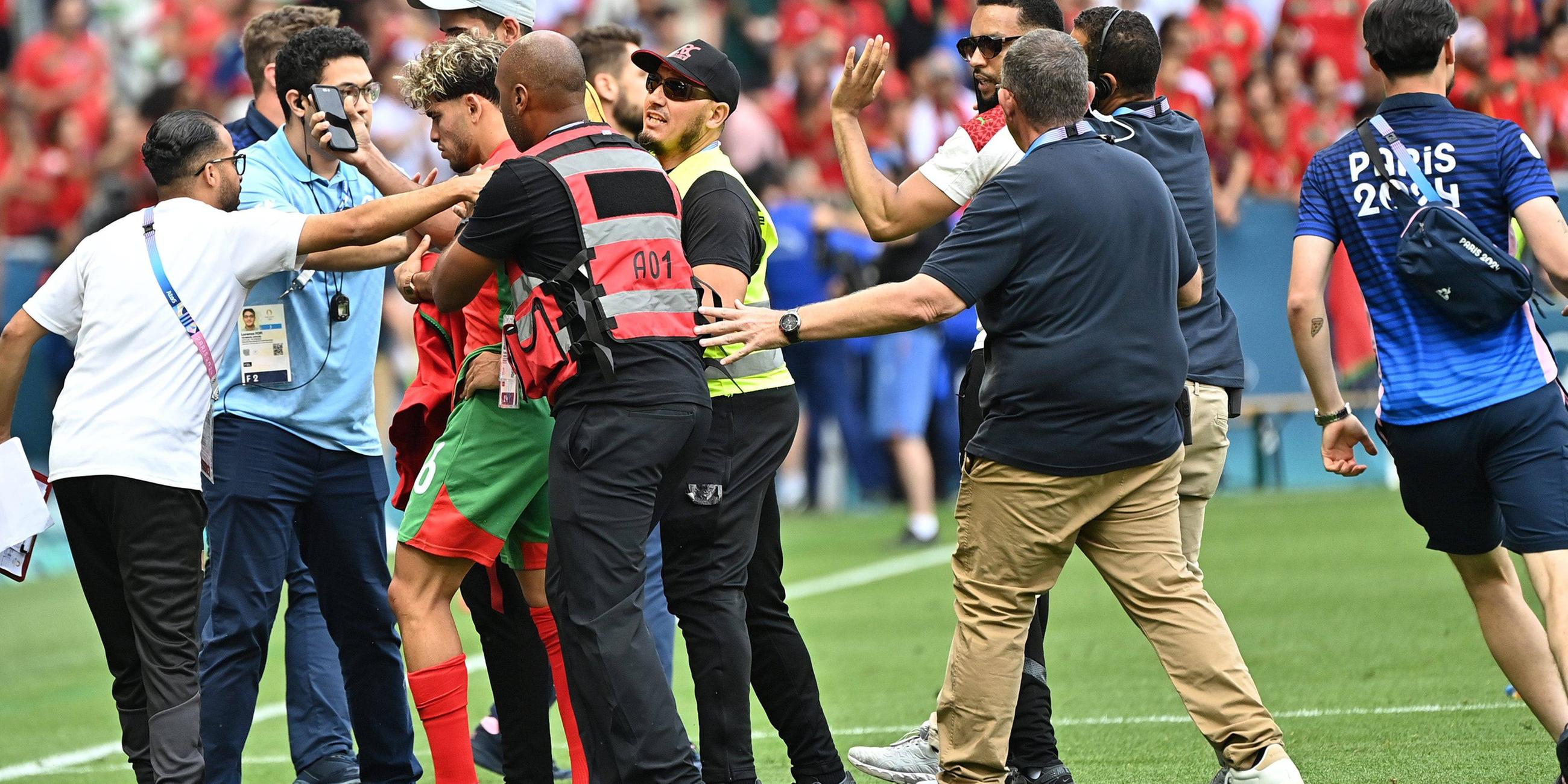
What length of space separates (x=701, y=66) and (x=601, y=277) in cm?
105

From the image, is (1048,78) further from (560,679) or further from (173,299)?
(173,299)

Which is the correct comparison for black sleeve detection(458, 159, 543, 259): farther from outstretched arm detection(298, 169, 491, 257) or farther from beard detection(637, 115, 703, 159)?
beard detection(637, 115, 703, 159)

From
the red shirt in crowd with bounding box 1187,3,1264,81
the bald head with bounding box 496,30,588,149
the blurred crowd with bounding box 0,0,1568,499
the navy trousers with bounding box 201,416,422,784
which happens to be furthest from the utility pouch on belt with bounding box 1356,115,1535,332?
the red shirt in crowd with bounding box 1187,3,1264,81

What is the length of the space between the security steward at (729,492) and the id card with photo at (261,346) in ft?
4.65

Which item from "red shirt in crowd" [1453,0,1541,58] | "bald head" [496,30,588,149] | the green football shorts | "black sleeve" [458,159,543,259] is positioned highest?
"bald head" [496,30,588,149]

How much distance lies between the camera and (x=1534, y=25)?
49.2 feet

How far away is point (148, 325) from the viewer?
5.29m

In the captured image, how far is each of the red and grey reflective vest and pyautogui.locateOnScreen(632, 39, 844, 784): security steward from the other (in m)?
0.33

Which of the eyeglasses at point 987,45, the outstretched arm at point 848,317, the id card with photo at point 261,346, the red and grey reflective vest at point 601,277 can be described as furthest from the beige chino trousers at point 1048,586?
the id card with photo at point 261,346

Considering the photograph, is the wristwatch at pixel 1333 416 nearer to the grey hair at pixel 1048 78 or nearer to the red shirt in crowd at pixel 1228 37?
the grey hair at pixel 1048 78

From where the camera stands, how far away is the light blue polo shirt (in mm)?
6004

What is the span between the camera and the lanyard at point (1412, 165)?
5.34 m

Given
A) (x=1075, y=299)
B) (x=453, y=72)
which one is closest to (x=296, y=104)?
(x=453, y=72)

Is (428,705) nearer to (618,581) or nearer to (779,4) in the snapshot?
(618,581)
